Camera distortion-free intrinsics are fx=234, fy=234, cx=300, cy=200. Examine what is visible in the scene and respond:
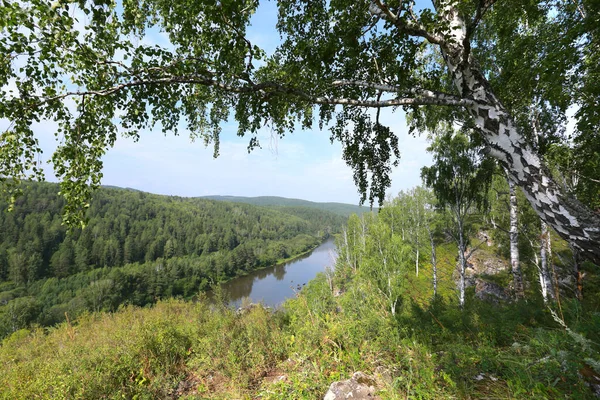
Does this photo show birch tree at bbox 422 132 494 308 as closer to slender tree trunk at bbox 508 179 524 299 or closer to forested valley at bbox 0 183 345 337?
slender tree trunk at bbox 508 179 524 299

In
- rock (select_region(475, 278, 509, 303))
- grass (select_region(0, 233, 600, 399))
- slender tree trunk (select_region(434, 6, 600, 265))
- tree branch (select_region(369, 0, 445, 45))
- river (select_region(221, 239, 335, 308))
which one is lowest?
river (select_region(221, 239, 335, 308))

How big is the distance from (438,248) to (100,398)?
3183 centimetres

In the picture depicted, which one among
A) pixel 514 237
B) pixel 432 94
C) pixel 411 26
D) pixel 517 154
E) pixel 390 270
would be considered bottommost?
pixel 390 270

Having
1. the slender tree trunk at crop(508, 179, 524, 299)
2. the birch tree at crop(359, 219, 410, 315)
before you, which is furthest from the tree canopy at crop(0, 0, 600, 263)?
the birch tree at crop(359, 219, 410, 315)

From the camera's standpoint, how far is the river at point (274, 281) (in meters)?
49.9

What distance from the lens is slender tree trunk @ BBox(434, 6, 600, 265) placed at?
196cm

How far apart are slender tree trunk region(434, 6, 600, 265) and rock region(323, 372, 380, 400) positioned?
7.77 ft

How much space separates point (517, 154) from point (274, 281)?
2644 inches

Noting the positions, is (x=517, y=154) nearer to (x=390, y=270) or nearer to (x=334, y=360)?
(x=334, y=360)

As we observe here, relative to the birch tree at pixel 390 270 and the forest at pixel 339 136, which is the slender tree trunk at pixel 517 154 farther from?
the birch tree at pixel 390 270

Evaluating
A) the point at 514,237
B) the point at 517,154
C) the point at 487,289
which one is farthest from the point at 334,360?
the point at 487,289

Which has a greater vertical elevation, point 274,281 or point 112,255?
point 112,255

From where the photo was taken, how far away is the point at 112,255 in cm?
7862

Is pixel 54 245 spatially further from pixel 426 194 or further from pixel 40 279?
pixel 426 194
